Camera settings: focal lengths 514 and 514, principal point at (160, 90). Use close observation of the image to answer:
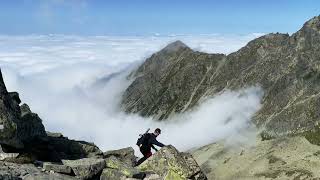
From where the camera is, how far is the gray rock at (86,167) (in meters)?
34.4

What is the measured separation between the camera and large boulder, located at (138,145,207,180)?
36.5 metres

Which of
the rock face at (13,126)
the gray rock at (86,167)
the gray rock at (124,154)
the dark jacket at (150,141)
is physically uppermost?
the rock face at (13,126)

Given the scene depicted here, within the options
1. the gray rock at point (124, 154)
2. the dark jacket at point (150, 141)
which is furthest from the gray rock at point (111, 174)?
the gray rock at point (124, 154)

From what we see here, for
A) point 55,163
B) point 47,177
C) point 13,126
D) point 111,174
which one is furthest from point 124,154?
point 47,177

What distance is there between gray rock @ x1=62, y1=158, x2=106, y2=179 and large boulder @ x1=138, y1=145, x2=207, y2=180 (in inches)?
147

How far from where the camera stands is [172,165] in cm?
3709

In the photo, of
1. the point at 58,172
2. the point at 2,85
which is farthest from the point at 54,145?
the point at 58,172

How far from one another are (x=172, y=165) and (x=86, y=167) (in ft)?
20.8

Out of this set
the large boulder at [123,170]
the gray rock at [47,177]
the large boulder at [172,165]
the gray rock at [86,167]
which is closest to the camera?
the gray rock at [47,177]

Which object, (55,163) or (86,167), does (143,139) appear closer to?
(86,167)

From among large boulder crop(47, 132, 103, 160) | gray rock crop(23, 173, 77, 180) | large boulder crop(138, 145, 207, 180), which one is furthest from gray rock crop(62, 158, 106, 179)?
large boulder crop(47, 132, 103, 160)

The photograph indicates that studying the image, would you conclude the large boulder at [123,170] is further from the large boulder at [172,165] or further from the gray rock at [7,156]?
the gray rock at [7,156]

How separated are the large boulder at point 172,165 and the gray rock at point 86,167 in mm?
3725

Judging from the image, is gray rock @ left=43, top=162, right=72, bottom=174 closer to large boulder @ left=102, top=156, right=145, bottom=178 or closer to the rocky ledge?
the rocky ledge
